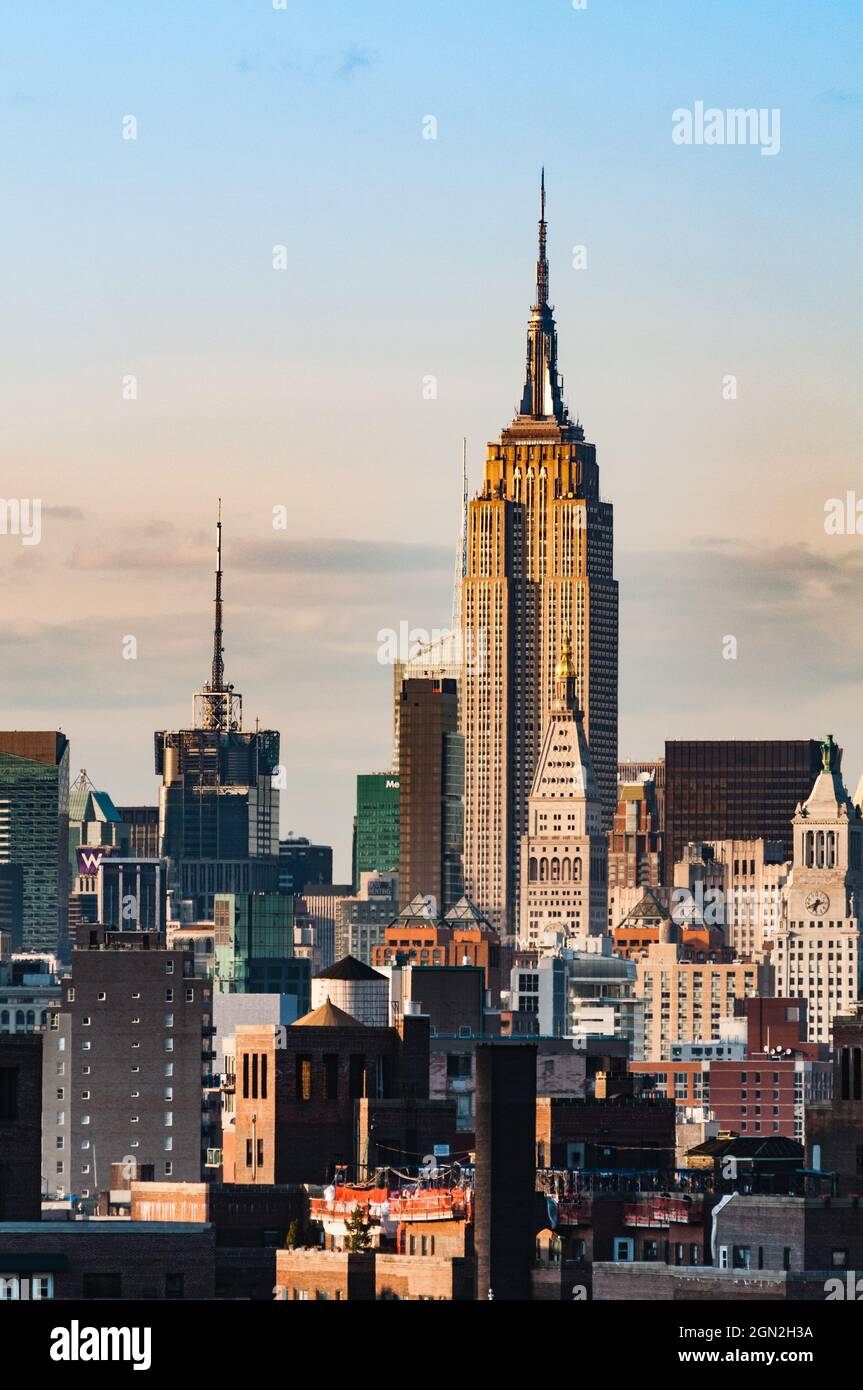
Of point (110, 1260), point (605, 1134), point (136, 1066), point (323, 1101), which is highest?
point (136, 1066)

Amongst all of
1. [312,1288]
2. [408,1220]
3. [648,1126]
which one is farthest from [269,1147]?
[312,1288]

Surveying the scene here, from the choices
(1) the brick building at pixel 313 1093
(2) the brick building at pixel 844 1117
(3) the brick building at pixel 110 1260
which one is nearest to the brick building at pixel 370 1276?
(3) the brick building at pixel 110 1260

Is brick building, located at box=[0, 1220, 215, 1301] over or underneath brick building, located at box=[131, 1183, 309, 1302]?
underneath

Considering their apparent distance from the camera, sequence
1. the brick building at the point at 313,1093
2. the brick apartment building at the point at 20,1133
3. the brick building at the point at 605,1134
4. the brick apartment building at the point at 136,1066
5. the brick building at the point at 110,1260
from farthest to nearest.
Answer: the brick apartment building at the point at 136,1066 < the brick building at the point at 313,1093 < the brick building at the point at 605,1134 < the brick apartment building at the point at 20,1133 < the brick building at the point at 110,1260

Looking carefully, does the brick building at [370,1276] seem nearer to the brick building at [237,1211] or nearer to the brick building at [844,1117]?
the brick building at [237,1211]

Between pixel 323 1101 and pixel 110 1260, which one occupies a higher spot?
pixel 323 1101

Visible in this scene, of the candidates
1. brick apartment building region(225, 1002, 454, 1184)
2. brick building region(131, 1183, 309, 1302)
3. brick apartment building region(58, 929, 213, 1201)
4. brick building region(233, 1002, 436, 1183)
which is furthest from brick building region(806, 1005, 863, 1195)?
brick apartment building region(58, 929, 213, 1201)

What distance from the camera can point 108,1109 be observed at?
5374 inches

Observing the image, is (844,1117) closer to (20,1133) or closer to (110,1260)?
(20,1133)

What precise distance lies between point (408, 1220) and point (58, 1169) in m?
47.0

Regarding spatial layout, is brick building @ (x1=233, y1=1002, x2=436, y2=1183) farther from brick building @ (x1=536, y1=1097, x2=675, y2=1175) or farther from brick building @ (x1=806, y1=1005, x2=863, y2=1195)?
brick building @ (x1=806, y1=1005, x2=863, y2=1195)

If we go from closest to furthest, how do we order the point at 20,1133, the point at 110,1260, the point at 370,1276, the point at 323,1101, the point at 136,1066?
the point at 110,1260 < the point at 370,1276 < the point at 20,1133 < the point at 323,1101 < the point at 136,1066

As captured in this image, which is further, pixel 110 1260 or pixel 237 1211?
pixel 237 1211

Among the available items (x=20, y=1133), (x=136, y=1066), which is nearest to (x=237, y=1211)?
(x=20, y=1133)
